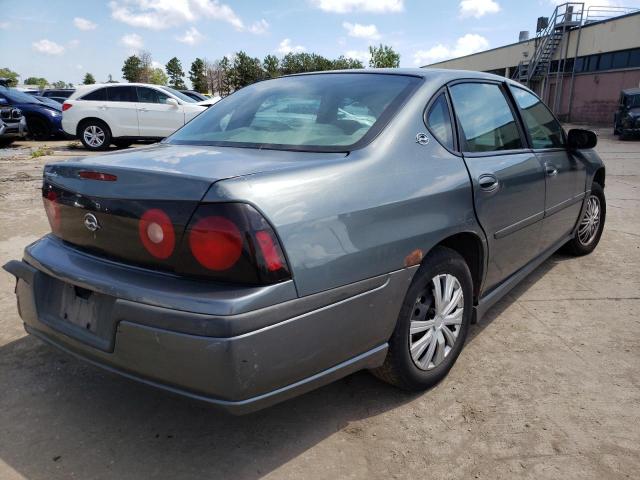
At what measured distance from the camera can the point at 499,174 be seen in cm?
284

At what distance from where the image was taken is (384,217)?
208cm

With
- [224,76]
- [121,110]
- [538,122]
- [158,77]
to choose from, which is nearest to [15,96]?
[121,110]

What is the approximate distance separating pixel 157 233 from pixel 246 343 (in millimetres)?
541

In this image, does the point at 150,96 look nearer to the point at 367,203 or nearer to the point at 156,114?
the point at 156,114

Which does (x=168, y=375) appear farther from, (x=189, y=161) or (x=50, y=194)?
(x=50, y=194)

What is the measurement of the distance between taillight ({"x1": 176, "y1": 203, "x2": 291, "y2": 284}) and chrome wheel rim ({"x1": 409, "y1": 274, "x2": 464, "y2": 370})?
87 cm

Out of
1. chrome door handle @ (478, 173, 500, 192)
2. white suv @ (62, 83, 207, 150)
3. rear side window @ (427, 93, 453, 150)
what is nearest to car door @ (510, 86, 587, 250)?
chrome door handle @ (478, 173, 500, 192)

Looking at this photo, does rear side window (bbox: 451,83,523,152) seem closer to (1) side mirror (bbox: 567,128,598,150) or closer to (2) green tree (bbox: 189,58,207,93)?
(1) side mirror (bbox: 567,128,598,150)

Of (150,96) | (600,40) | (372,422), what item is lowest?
(372,422)

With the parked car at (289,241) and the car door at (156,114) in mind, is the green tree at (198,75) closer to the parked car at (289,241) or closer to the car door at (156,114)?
the car door at (156,114)

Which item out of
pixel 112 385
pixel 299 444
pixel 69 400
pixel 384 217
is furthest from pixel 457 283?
pixel 69 400

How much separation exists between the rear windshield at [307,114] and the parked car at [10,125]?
11.7 meters

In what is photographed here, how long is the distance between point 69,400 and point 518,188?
8.78ft

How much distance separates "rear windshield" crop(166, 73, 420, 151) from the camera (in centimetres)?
236
